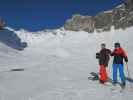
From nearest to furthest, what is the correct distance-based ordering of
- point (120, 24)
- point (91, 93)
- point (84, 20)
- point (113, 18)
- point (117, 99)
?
point (117, 99)
point (91, 93)
point (120, 24)
point (113, 18)
point (84, 20)

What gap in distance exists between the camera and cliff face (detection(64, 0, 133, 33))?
105 meters

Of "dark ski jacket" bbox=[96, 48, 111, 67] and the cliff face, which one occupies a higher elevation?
the cliff face

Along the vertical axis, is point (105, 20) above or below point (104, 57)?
above

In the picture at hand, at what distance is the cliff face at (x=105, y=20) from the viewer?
344ft

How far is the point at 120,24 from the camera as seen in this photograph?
103 meters

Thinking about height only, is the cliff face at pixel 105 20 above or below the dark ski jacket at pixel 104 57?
above

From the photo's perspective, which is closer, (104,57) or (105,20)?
(104,57)

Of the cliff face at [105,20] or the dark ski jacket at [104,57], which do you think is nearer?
the dark ski jacket at [104,57]

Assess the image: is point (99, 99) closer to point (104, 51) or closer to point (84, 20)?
point (104, 51)

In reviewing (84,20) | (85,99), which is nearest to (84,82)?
(85,99)

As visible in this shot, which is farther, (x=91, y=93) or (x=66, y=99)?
(x=91, y=93)

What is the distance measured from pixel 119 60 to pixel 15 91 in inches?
208

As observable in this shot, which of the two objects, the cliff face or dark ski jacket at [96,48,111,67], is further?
the cliff face

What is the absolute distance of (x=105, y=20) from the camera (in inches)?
4843
